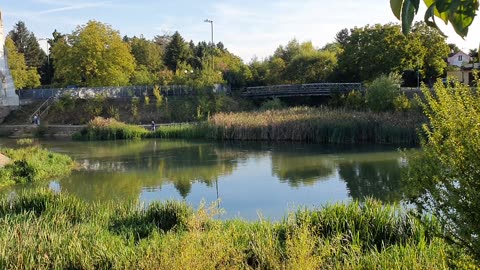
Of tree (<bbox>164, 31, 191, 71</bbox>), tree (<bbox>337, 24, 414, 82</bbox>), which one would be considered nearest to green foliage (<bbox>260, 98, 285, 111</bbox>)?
tree (<bbox>337, 24, 414, 82</bbox>)

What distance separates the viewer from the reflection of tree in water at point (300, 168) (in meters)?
18.1

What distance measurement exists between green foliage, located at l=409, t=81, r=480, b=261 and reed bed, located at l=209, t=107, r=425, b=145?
23.1 metres

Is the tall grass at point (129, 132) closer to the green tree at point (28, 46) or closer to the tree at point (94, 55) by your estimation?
the tree at point (94, 55)

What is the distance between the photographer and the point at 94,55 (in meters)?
→ 45.7

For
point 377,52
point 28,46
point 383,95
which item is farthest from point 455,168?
point 28,46

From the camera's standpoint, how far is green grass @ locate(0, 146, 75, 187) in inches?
678

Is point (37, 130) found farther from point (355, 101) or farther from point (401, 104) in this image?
point (401, 104)

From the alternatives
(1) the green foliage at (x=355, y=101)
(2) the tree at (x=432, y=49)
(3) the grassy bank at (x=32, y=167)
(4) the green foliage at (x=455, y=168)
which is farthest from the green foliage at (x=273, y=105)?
(4) the green foliage at (x=455, y=168)

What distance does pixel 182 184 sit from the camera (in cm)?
1781

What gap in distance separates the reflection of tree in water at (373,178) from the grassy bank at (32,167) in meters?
11.2

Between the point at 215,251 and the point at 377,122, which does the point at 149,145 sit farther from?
the point at 215,251

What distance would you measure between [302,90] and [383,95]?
472 inches

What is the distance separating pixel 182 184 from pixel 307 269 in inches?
532

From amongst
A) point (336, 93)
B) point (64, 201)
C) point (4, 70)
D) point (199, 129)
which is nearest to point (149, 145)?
point (199, 129)
